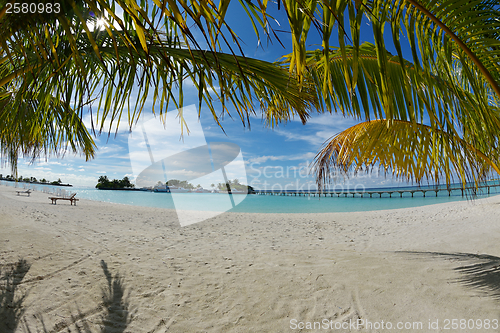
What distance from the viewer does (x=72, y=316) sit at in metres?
2.57

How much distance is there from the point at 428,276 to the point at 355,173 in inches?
70.3

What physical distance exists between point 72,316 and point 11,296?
3.01 feet

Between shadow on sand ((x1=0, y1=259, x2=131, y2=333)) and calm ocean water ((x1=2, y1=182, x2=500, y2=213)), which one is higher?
shadow on sand ((x1=0, y1=259, x2=131, y2=333))

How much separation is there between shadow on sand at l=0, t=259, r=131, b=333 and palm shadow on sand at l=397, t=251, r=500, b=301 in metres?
4.31

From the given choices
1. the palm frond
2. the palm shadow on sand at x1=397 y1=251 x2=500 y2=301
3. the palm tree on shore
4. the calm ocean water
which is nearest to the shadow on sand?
the palm tree on shore

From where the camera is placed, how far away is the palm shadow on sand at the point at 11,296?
2.37 metres

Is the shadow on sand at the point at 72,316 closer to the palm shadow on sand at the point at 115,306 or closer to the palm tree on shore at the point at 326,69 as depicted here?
the palm shadow on sand at the point at 115,306

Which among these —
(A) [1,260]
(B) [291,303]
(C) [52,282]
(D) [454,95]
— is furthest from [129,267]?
(D) [454,95]

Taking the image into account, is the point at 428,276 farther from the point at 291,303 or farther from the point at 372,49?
the point at 372,49

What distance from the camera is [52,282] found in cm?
319

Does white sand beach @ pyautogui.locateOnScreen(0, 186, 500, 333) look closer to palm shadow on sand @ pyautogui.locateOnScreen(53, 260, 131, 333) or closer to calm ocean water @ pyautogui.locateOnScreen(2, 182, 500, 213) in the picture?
palm shadow on sand @ pyautogui.locateOnScreen(53, 260, 131, 333)

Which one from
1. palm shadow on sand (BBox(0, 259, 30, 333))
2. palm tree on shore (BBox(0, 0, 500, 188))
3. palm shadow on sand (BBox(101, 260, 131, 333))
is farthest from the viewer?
palm shadow on sand (BBox(101, 260, 131, 333))

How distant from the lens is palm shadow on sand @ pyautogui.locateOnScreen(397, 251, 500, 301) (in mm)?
3012

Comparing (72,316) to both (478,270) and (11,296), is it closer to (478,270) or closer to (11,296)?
(11,296)
